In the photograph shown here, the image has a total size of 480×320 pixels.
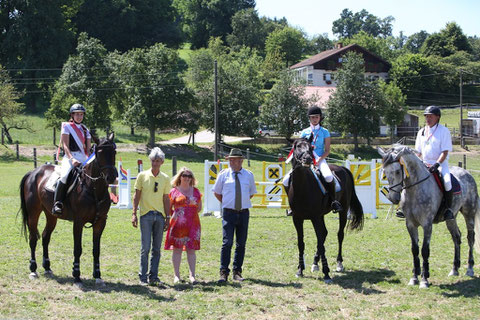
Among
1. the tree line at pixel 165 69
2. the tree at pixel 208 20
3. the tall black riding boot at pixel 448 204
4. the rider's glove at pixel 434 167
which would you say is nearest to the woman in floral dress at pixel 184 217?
the rider's glove at pixel 434 167

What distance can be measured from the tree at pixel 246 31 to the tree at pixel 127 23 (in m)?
16.7

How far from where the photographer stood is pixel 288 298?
757cm

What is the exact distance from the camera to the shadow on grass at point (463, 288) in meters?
7.74

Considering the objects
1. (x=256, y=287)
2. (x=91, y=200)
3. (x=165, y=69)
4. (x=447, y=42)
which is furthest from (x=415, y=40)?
(x=91, y=200)

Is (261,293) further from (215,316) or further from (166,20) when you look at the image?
(166,20)

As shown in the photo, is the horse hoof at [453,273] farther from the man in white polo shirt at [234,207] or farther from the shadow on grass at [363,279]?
the man in white polo shirt at [234,207]

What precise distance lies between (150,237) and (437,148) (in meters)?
4.93

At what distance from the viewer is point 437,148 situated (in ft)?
28.6

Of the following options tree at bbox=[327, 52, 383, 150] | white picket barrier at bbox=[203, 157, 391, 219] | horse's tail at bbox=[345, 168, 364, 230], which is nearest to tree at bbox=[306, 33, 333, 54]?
tree at bbox=[327, 52, 383, 150]

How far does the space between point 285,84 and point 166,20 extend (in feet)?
145

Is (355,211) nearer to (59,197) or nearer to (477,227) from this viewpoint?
(477,227)

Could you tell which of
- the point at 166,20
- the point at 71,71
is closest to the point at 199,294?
the point at 71,71

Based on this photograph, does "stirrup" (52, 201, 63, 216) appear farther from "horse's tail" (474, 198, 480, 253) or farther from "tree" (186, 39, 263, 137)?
"tree" (186, 39, 263, 137)

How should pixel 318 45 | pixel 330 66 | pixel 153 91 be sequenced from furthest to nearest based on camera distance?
1. pixel 318 45
2. pixel 330 66
3. pixel 153 91
